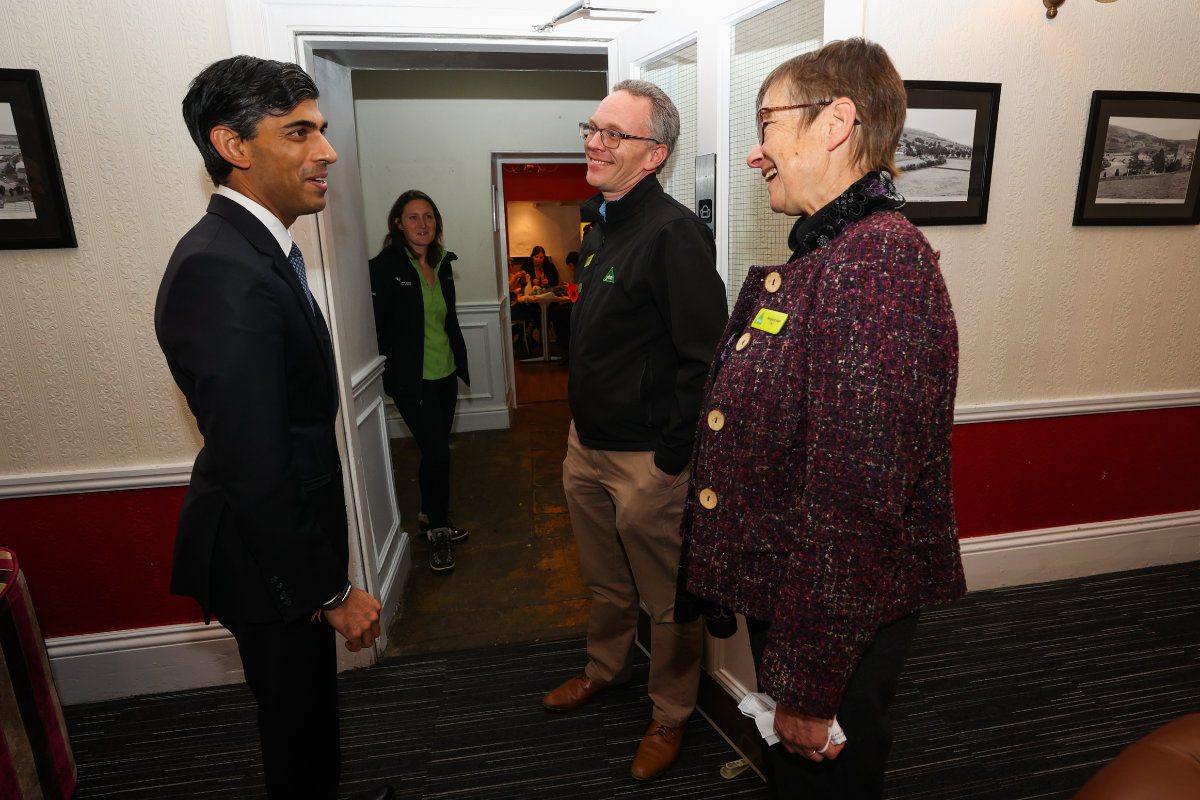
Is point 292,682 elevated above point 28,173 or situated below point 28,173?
below

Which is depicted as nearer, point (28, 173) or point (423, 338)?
point (28, 173)

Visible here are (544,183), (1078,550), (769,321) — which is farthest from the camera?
(544,183)

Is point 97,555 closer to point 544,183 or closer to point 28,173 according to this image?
point 28,173

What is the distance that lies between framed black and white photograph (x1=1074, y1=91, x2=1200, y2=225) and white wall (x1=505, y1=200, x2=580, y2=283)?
771 cm

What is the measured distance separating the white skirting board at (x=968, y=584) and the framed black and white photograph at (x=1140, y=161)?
50.5 inches

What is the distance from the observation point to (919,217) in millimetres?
2246

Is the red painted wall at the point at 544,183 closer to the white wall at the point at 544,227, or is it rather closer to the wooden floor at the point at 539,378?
the white wall at the point at 544,227

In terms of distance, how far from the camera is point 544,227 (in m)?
9.84

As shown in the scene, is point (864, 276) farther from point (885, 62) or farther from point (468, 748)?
point (468, 748)

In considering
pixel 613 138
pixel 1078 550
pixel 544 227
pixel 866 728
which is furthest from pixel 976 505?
pixel 544 227

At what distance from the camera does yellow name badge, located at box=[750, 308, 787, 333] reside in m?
0.94

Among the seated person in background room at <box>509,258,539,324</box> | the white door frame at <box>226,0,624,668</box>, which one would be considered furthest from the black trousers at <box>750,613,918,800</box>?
the seated person in background room at <box>509,258,539,324</box>

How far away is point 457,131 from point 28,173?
10.5 ft

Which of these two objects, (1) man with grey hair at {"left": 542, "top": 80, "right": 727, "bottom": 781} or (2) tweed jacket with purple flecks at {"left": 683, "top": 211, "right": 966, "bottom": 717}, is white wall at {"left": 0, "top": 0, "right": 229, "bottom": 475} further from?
(2) tweed jacket with purple flecks at {"left": 683, "top": 211, "right": 966, "bottom": 717}
